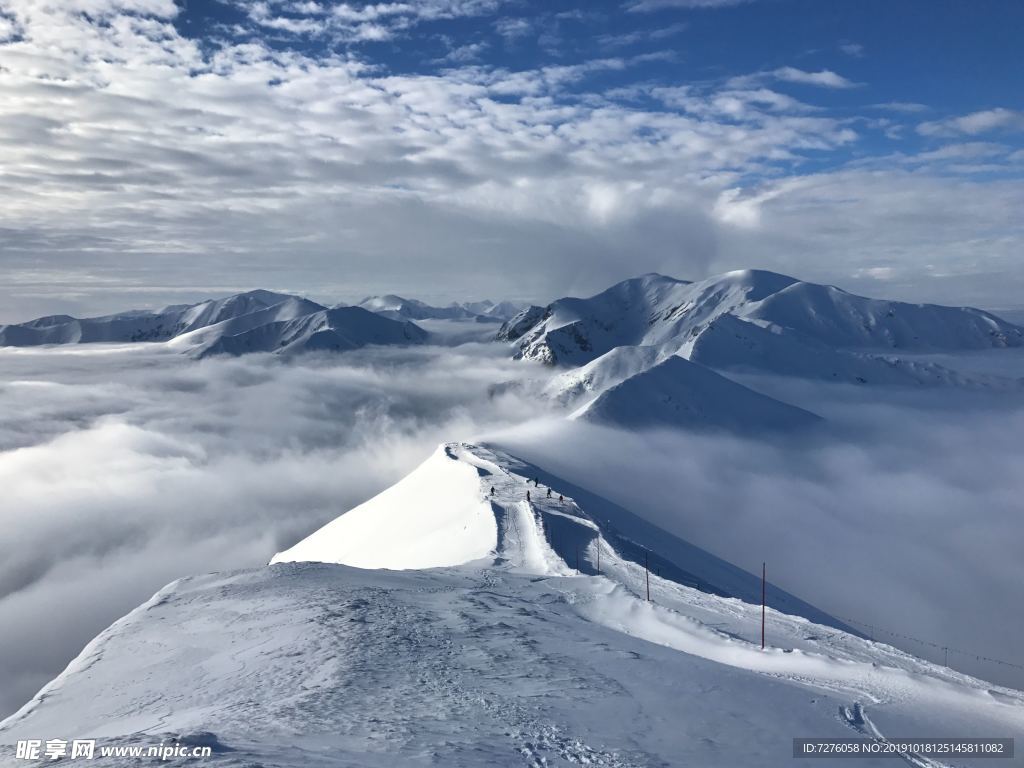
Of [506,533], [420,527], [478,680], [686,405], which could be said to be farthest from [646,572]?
[686,405]

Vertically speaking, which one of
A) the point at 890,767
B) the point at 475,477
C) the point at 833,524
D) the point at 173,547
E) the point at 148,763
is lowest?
the point at 173,547

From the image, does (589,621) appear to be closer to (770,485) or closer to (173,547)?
(770,485)

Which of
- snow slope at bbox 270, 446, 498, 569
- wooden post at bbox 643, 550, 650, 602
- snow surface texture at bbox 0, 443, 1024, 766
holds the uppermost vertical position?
snow surface texture at bbox 0, 443, 1024, 766

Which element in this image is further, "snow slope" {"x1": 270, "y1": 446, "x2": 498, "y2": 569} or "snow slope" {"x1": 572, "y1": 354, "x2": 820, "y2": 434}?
"snow slope" {"x1": 572, "y1": 354, "x2": 820, "y2": 434}

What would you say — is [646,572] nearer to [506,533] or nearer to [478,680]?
[506,533]

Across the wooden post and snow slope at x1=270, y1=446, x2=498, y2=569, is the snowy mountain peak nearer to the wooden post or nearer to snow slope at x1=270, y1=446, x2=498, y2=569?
snow slope at x1=270, y1=446, x2=498, y2=569

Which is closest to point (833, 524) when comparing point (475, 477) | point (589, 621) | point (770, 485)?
point (770, 485)

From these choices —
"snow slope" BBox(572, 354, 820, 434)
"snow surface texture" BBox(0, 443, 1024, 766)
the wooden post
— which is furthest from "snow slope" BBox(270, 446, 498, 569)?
"snow slope" BBox(572, 354, 820, 434)
